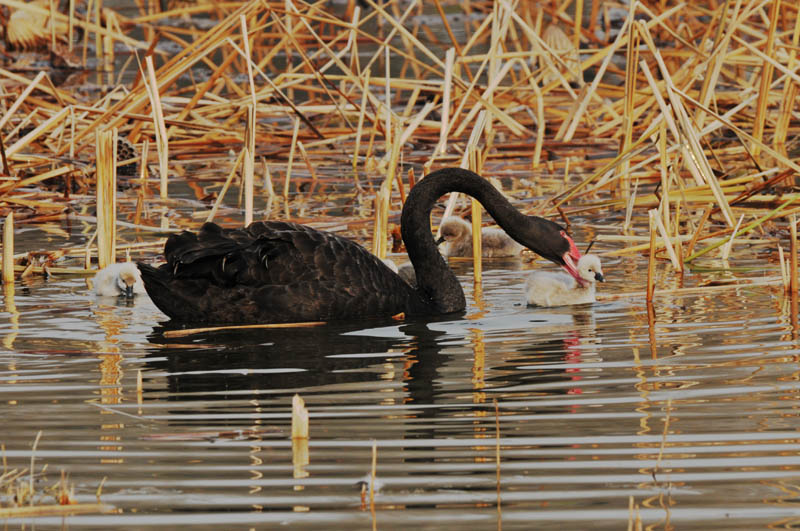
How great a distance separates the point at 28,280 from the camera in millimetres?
7590

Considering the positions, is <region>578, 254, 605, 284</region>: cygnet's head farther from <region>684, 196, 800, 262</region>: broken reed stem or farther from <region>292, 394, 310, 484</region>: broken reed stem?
<region>292, 394, 310, 484</region>: broken reed stem

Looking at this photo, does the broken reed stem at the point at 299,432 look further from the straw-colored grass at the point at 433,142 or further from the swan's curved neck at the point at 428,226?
the straw-colored grass at the point at 433,142

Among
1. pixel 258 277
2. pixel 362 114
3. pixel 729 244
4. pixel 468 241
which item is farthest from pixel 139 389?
pixel 362 114

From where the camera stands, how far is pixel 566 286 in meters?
6.83

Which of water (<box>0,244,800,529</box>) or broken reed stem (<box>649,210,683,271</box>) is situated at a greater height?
broken reed stem (<box>649,210,683,271</box>)

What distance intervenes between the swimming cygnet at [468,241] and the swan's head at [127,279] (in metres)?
2.00

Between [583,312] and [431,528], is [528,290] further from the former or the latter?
[431,528]

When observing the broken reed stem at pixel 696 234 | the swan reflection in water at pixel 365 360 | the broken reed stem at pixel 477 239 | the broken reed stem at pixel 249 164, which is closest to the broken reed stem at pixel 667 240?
the broken reed stem at pixel 696 234

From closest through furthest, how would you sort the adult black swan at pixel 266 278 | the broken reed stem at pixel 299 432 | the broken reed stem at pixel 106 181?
the broken reed stem at pixel 299 432 < the adult black swan at pixel 266 278 < the broken reed stem at pixel 106 181

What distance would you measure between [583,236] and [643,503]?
17.0ft

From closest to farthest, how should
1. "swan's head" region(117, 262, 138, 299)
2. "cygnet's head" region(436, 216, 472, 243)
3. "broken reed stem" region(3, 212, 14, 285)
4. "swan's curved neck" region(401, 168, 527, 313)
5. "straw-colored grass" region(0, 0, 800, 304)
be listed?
"swan's curved neck" region(401, 168, 527, 313), "swan's head" region(117, 262, 138, 299), "broken reed stem" region(3, 212, 14, 285), "straw-colored grass" region(0, 0, 800, 304), "cygnet's head" region(436, 216, 472, 243)

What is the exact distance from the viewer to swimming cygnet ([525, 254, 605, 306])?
6750 mm

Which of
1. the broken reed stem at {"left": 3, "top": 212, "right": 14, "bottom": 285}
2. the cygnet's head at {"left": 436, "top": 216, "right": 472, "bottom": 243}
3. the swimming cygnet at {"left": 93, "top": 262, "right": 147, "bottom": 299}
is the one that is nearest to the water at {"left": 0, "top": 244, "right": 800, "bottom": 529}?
the swimming cygnet at {"left": 93, "top": 262, "right": 147, "bottom": 299}

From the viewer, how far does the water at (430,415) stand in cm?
352
